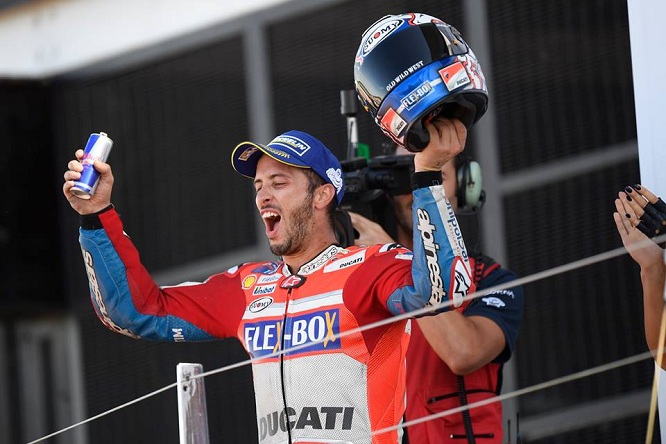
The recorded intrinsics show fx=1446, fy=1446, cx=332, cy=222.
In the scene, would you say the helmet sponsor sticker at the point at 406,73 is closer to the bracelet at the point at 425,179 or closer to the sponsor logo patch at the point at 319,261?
the bracelet at the point at 425,179

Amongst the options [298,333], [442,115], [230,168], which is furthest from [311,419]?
[230,168]

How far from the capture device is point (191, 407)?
321cm

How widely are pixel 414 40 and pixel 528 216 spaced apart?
205cm

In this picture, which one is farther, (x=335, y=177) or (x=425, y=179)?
(x=335, y=177)

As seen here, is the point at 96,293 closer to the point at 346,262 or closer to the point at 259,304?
the point at 259,304

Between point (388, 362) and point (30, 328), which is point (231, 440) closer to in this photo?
point (30, 328)

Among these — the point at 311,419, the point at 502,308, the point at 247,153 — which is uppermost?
the point at 247,153

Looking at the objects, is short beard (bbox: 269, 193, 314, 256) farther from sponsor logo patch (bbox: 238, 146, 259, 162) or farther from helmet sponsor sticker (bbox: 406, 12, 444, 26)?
helmet sponsor sticker (bbox: 406, 12, 444, 26)

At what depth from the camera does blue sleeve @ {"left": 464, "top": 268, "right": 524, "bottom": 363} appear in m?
3.83

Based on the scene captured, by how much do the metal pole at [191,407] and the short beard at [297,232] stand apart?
44 centimetres

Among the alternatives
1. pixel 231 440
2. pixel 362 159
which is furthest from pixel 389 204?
pixel 231 440

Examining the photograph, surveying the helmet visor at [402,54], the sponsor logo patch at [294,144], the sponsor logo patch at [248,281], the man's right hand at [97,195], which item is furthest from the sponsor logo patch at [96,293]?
the helmet visor at [402,54]

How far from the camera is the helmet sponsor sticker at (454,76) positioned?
324 centimetres

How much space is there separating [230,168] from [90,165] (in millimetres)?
2827
